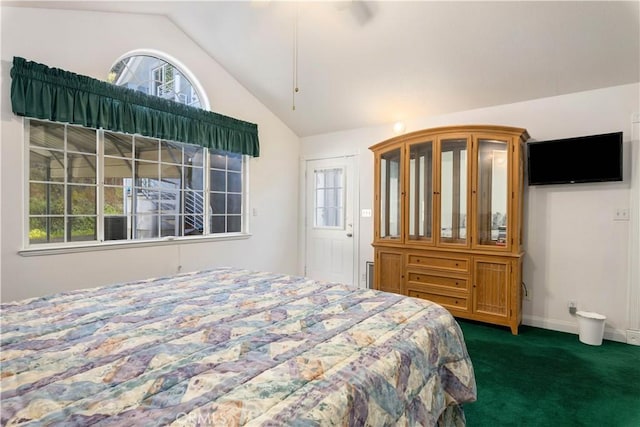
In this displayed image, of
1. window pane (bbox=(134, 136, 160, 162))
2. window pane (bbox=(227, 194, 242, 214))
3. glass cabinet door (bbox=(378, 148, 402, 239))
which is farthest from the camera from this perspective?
window pane (bbox=(227, 194, 242, 214))

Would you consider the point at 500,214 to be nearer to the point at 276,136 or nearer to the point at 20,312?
the point at 276,136

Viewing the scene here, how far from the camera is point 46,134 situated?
2.87 meters

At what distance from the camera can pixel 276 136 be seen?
492 centimetres

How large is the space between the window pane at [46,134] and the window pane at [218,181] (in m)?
1.55

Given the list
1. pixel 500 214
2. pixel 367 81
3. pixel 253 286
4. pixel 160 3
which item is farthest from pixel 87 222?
pixel 500 214

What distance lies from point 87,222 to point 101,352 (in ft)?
7.94

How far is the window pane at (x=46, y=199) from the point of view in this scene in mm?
2787

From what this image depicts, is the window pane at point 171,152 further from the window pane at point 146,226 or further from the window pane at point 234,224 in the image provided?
the window pane at point 234,224

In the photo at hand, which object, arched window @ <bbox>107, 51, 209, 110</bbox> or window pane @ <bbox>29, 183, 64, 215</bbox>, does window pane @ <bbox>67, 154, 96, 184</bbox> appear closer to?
window pane @ <bbox>29, 183, 64, 215</bbox>

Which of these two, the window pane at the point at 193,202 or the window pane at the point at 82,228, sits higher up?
the window pane at the point at 193,202

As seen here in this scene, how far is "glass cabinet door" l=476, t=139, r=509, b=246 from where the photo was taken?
130 inches

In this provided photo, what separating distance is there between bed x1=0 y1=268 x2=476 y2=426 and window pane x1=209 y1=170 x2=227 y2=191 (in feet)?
7.84

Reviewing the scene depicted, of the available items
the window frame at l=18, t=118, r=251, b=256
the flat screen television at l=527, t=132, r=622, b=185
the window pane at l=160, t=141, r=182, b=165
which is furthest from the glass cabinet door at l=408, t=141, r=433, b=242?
the window pane at l=160, t=141, r=182, b=165

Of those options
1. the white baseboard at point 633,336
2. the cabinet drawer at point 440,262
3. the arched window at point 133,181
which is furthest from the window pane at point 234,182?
the white baseboard at point 633,336
